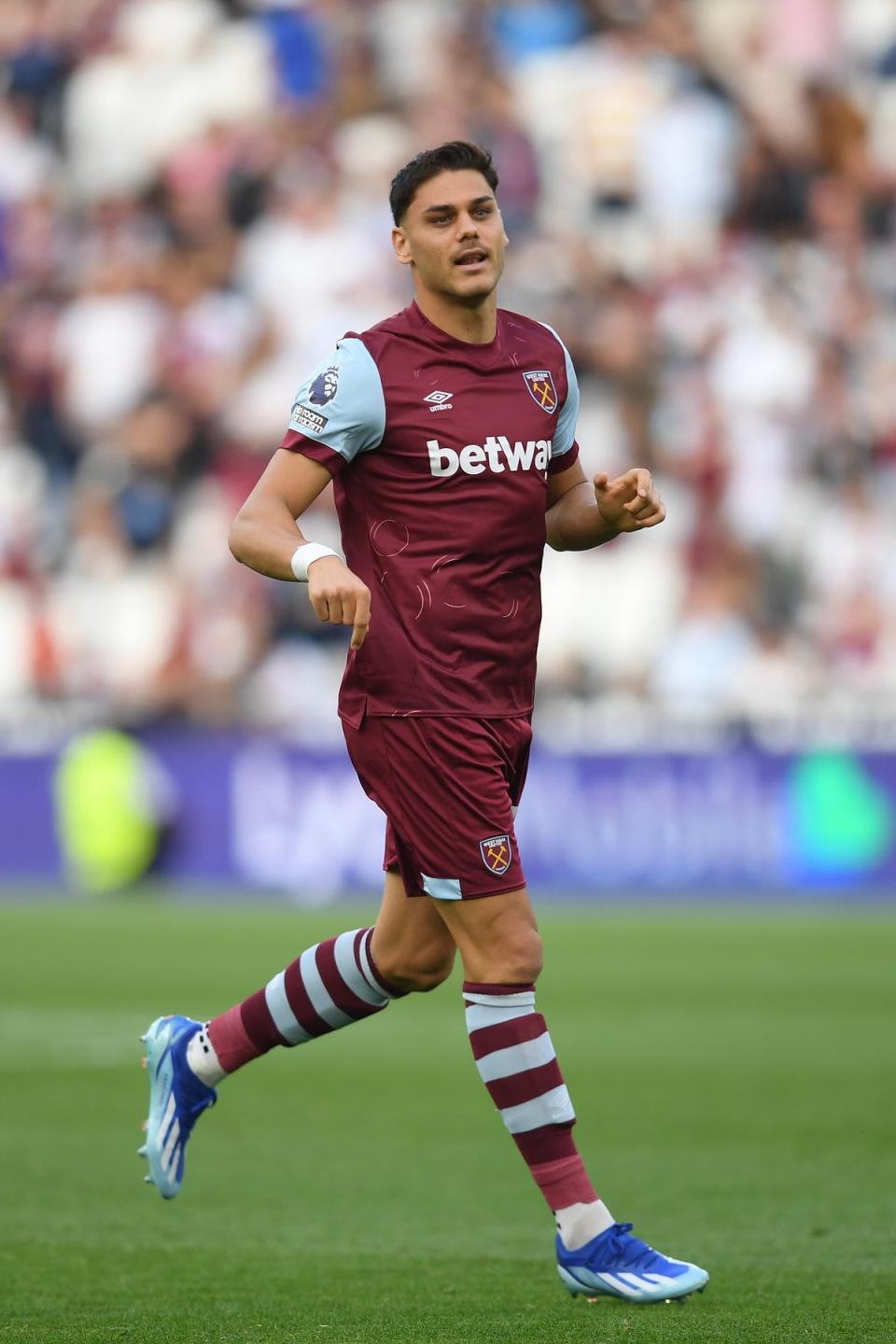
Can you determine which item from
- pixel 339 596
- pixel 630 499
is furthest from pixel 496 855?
pixel 630 499

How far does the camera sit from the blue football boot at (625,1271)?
447 cm

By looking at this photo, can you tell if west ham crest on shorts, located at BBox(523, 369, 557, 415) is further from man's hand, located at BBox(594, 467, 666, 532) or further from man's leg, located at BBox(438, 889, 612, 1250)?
man's leg, located at BBox(438, 889, 612, 1250)

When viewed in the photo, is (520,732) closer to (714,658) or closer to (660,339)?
(714,658)

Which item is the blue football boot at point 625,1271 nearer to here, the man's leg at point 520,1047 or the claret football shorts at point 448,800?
the man's leg at point 520,1047

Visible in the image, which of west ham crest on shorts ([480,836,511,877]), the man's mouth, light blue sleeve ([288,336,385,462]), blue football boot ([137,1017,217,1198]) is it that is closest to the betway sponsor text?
light blue sleeve ([288,336,385,462])

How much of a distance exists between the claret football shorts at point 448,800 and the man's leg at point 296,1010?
0.67ft

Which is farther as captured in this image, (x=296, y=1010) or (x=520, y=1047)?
(x=296, y=1010)

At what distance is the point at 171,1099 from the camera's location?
5316 mm

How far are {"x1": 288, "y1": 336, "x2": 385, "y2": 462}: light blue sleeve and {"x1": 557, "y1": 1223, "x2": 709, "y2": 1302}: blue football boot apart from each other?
1.71m

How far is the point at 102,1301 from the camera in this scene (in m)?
4.64

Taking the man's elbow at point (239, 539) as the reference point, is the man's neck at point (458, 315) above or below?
above

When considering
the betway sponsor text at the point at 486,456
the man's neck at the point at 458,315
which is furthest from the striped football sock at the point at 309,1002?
the man's neck at the point at 458,315

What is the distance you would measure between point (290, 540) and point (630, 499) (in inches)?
31.3

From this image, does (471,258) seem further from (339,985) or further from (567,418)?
(339,985)
